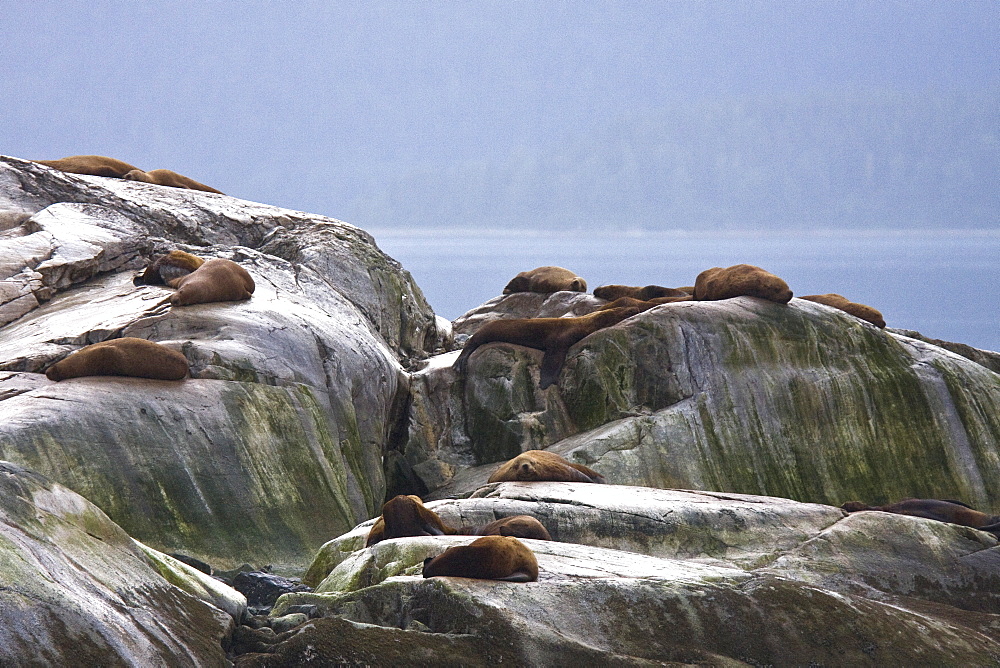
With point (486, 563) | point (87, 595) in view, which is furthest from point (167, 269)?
point (87, 595)

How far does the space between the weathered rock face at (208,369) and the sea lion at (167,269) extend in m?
0.17

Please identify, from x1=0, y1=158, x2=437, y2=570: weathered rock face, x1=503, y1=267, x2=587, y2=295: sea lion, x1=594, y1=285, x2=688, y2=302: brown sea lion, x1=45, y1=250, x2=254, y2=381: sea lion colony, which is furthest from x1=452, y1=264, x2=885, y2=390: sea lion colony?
x1=503, y1=267, x2=587, y2=295: sea lion

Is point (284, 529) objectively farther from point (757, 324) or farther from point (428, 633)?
point (757, 324)

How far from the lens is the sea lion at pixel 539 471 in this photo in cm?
850

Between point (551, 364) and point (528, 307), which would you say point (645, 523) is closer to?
point (551, 364)

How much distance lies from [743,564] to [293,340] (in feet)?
16.5

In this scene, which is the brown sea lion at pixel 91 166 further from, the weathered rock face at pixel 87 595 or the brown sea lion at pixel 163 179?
the weathered rock face at pixel 87 595

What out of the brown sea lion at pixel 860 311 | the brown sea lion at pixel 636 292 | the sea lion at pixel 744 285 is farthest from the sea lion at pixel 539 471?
the brown sea lion at pixel 636 292

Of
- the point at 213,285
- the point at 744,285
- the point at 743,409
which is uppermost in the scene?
the point at 744,285

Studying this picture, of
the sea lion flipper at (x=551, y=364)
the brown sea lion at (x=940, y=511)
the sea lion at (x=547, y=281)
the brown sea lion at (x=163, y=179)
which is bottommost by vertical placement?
the brown sea lion at (x=940, y=511)

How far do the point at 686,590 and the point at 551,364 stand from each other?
5840mm

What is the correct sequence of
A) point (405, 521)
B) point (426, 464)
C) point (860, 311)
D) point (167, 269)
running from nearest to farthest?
1. point (405, 521)
2. point (167, 269)
3. point (426, 464)
4. point (860, 311)

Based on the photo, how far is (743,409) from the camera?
11.1m

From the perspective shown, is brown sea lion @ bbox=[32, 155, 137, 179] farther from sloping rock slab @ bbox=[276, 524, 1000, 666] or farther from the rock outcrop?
sloping rock slab @ bbox=[276, 524, 1000, 666]
